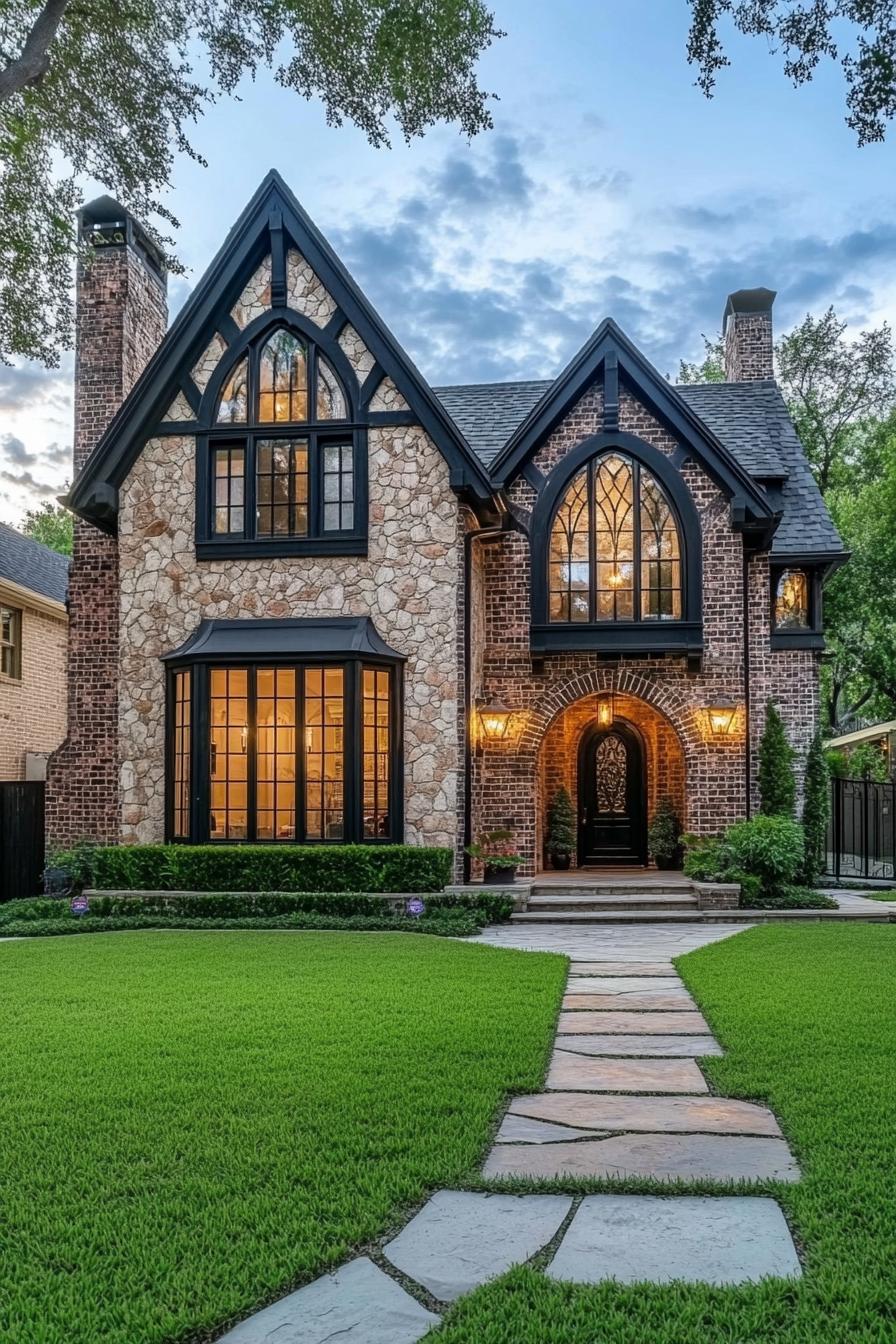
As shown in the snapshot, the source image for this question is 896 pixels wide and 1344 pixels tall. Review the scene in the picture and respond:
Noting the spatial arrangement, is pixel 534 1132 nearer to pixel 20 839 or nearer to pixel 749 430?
pixel 20 839

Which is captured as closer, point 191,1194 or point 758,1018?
point 191,1194

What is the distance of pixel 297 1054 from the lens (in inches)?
222

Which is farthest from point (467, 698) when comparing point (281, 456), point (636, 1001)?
point (636, 1001)

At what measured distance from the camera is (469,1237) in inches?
130

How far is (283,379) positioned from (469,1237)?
1244cm

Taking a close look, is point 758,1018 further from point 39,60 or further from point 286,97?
point 286,97

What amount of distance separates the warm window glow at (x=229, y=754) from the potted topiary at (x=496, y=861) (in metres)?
2.90

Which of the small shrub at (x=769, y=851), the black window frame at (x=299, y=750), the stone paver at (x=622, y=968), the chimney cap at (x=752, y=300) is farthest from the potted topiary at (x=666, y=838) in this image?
the chimney cap at (x=752, y=300)

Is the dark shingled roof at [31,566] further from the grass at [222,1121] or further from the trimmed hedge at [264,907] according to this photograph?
the grass at [222,1121]

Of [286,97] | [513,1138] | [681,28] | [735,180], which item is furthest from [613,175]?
[513,1138]

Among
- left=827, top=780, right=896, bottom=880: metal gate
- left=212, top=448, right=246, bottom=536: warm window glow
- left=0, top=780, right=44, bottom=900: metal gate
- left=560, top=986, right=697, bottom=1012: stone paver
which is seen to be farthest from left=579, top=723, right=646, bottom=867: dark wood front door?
left=560, top=986, right=697, bottom=1012: stone paver

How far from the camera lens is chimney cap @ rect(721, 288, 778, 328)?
18531mm

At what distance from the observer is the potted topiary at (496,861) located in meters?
13.4

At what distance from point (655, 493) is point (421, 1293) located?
516 inches
